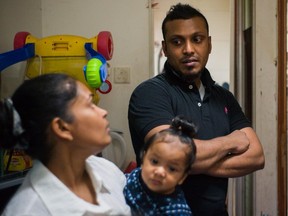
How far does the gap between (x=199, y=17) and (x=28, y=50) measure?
1098mm

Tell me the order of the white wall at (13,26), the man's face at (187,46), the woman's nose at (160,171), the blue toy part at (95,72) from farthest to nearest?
1. the white wall at (13,26)
2. the blue toy part at (95,72)
3. the man's face at (187,46)
4. the woman's nose at (160,171)

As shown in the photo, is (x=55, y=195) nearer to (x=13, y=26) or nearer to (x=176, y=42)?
(x=176, y=42)

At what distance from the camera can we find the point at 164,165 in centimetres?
113

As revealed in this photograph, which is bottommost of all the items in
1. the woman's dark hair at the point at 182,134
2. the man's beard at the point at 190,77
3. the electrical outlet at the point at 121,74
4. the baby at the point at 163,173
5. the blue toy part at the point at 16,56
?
the baby at the point at 163,173

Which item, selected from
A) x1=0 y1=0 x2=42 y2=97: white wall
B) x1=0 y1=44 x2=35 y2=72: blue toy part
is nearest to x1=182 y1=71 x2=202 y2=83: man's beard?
x1=0 y1=44 x2=35 y2=72: blue toy part

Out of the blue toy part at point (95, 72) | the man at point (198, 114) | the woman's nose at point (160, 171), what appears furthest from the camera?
the blue toy part at point (95, 72)

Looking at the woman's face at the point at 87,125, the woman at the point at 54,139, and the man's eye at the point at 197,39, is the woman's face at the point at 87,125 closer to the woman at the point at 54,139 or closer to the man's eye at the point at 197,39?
the woman at the point at 54,139

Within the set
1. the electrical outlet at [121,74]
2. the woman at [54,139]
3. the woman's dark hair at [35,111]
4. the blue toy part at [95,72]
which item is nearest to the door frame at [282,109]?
the blue toy part at [95,72]

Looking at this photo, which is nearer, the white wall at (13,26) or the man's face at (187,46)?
the man's face at (187,46)

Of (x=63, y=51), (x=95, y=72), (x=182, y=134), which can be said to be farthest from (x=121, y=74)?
(x=182, y=134)

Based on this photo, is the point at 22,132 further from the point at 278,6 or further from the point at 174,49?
the point at 278,6

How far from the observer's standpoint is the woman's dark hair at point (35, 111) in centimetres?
84

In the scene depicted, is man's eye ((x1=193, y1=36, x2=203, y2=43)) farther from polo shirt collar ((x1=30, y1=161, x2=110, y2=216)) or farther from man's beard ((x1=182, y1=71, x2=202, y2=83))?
polo shirt collar ((x1=30, y1=161, x2=110, y2=216))

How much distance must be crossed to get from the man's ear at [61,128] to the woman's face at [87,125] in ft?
0.04
